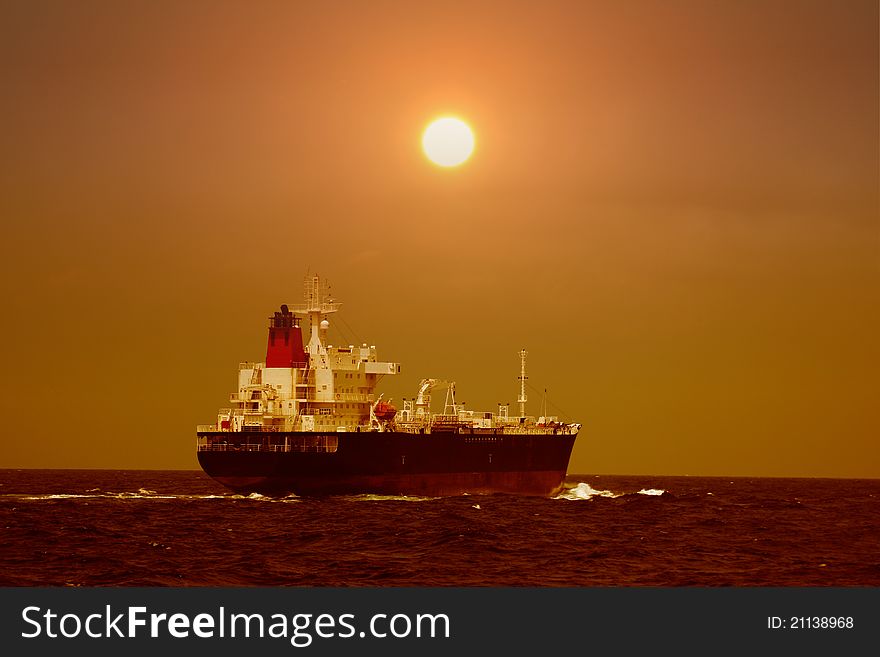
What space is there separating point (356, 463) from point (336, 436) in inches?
82.1

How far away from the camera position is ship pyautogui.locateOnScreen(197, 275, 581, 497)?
69.2m

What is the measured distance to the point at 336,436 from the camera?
6975cm

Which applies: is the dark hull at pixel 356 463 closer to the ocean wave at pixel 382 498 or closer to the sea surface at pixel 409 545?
the ocean wave at pixel 382 498

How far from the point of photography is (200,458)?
6956 cm

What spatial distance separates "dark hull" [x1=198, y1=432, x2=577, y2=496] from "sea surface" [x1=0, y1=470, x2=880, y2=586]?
3.63 ft

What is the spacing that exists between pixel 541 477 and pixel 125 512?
3508 centimetres

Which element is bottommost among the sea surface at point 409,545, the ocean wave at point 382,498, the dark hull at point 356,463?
the sea surface at point 409,545

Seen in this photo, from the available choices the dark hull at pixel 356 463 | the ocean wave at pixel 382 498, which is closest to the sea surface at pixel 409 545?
the ocean wave at pixel 382 498

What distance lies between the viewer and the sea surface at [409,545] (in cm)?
3731

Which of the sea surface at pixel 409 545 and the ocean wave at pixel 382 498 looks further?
the ocean wave at pixel 382 498

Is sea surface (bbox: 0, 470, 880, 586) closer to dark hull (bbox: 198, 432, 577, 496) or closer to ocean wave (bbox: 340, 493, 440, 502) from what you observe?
ocean wave (bbox: 340, 493, 440, 502)

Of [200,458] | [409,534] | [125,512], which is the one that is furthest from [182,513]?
[409,534]

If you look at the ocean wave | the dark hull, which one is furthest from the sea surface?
the dark hull

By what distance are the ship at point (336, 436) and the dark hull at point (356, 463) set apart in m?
0.06
